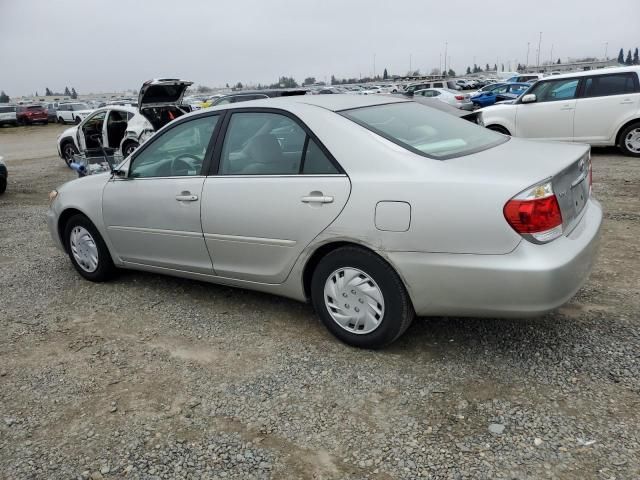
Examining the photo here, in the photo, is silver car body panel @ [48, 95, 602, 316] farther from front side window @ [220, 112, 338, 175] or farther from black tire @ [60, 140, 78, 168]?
black tire @ [60, 140, 78, 168]

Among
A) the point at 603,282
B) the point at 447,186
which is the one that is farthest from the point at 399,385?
the point at 603,282

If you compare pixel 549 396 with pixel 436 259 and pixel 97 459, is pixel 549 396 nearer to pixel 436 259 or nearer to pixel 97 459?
pixel 436 259

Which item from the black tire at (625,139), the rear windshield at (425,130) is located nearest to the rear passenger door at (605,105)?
the black tire at (625,139)

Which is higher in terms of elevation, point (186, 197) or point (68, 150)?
point (186, 197)

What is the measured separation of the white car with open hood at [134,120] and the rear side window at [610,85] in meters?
8.06

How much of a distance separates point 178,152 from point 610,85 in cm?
895

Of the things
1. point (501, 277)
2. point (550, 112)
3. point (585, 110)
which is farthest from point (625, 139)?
point (501, 277)

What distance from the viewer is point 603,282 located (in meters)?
4.28

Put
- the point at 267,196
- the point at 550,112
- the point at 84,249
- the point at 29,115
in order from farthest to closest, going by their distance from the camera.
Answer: the point at 29,115, the point at 550,112, the point at 84,249, the point at 267,196

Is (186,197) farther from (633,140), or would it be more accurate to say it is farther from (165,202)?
(633,140)

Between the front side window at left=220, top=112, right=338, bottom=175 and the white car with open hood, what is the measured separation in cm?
728

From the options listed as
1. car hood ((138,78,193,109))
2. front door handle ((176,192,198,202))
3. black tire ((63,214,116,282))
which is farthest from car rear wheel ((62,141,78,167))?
front door handle ((176,192,198,202))

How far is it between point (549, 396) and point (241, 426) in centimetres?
162

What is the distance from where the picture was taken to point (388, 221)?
3.07 m
